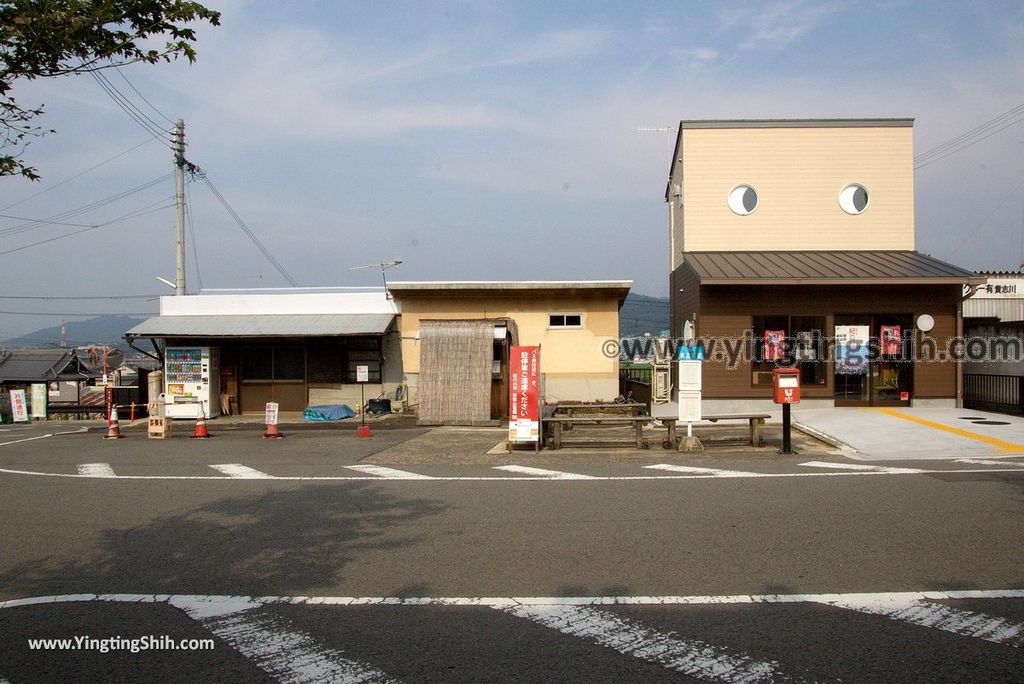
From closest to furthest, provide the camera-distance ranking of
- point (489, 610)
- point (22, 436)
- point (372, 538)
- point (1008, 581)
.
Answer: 1. point (489, 610)
2. point (1008, 581)
3. point (372, 538)
4. point (22, 436)

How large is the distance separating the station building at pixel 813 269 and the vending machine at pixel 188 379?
14.6m

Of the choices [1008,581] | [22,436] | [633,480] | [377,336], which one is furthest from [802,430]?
[22,436]

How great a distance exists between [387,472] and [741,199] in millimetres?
13917

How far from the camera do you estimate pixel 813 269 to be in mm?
19562

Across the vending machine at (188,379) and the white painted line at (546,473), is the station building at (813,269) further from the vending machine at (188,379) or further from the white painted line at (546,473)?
the vending machine at (188,379)

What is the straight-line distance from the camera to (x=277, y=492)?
10.8 meters

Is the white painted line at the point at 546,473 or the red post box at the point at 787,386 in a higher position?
the red post box at the point at 787,386

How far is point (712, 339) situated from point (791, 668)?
16.0m

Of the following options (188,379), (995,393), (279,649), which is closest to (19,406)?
(188,379)

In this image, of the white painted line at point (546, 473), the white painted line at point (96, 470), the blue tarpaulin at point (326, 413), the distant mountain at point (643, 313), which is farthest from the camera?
the distant mountain at point (643, 313)

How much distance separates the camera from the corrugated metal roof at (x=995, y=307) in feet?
87.7

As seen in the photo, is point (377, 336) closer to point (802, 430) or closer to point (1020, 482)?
point (802, 430)

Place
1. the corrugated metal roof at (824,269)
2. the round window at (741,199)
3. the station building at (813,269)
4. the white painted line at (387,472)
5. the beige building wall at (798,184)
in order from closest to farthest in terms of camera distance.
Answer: the white painted line at (387,472) < the corrugated metal roof at (824,269) < the station building at (813,269) < the beige building wall at (798,184) < the round window at (741,199)

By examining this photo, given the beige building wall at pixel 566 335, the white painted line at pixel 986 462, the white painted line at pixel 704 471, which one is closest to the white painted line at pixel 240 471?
the white painted line at pixel 704 471
